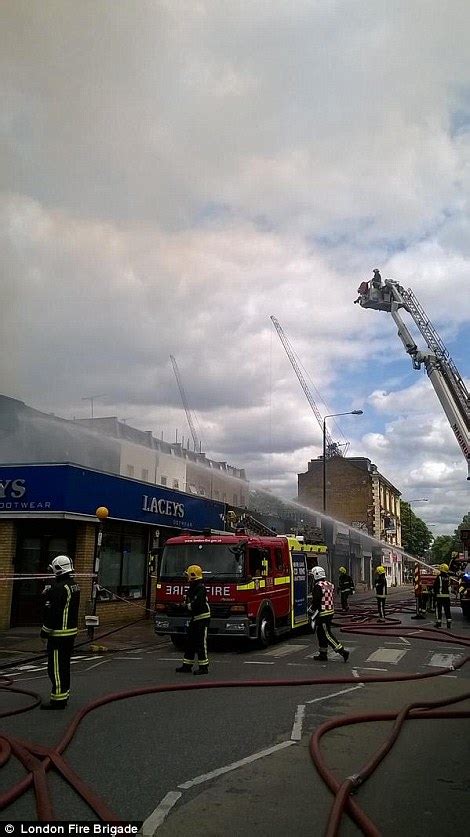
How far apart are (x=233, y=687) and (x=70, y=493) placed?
8170 millimetres

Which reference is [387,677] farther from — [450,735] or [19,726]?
[19,726]

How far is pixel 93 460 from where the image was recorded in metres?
38.4

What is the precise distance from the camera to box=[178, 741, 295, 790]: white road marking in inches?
189

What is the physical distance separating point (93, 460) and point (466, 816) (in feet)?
117

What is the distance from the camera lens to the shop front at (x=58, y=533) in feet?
50.8

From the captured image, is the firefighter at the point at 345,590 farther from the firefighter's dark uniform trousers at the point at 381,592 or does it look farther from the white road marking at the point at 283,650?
the white road marking at the point at 283,650

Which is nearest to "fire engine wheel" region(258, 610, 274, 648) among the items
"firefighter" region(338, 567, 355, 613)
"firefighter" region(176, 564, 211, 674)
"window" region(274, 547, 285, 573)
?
"window" region(274, 547, 285, 573)

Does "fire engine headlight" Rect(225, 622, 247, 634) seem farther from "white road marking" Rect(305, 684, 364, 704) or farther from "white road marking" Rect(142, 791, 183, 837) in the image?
"white road marking" Rect(142, 791, 183, 837)

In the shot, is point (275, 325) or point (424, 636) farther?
point (275, 325)

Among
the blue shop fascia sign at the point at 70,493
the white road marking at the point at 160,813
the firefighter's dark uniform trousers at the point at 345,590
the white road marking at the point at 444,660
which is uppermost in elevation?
the blue shop fascia sign at the point at 70,493

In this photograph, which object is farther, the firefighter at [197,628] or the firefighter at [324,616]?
the firefighter at [324,616]

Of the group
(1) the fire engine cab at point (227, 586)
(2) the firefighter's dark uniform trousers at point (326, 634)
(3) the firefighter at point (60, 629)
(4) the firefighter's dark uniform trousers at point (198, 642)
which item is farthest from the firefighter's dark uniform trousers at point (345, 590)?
(3) the firefighter at point (60, 629)

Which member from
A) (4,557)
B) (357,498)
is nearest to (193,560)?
(4,557)

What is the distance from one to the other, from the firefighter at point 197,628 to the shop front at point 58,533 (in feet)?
16.8
